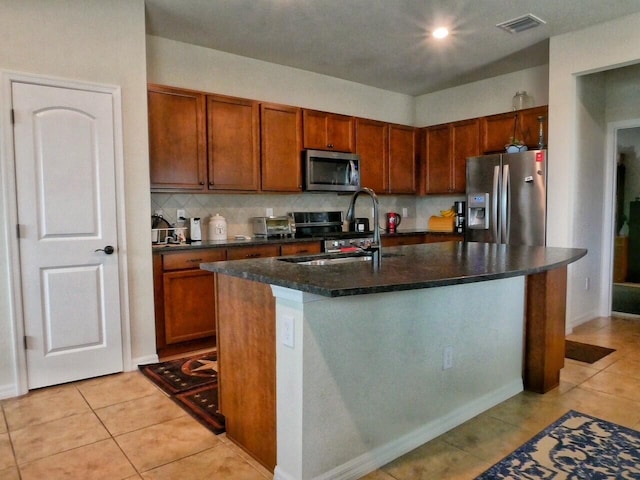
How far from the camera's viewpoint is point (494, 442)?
2.17 meters

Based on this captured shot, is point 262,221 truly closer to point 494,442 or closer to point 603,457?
Answer: point 494,442

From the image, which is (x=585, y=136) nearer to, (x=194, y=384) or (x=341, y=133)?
(x=341, y=133)

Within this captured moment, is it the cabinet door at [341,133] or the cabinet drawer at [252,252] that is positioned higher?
the cabinet door at [341,133]

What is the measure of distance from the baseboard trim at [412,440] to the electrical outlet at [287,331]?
0.55 meters

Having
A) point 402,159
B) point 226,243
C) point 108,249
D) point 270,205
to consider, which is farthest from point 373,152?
point 108,249

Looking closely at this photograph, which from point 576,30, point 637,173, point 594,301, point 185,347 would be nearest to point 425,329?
point 185,347

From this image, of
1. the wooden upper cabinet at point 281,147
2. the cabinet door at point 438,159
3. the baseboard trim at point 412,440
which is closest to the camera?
the baseboard trim at point 412,440

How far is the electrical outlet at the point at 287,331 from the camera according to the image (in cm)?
170

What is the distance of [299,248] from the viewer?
422cm

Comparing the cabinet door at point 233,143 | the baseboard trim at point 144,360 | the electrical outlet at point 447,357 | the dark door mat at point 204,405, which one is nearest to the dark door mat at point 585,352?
the electrical outlet at point 447,357

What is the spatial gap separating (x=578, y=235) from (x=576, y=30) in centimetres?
183

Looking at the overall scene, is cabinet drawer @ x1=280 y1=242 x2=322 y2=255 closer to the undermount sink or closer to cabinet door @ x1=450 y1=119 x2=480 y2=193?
the undermount sink

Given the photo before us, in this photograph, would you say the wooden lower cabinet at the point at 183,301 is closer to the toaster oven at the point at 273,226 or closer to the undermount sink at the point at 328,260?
the toaster oven at the point at 273,226

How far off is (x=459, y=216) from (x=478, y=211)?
21.1 inches
